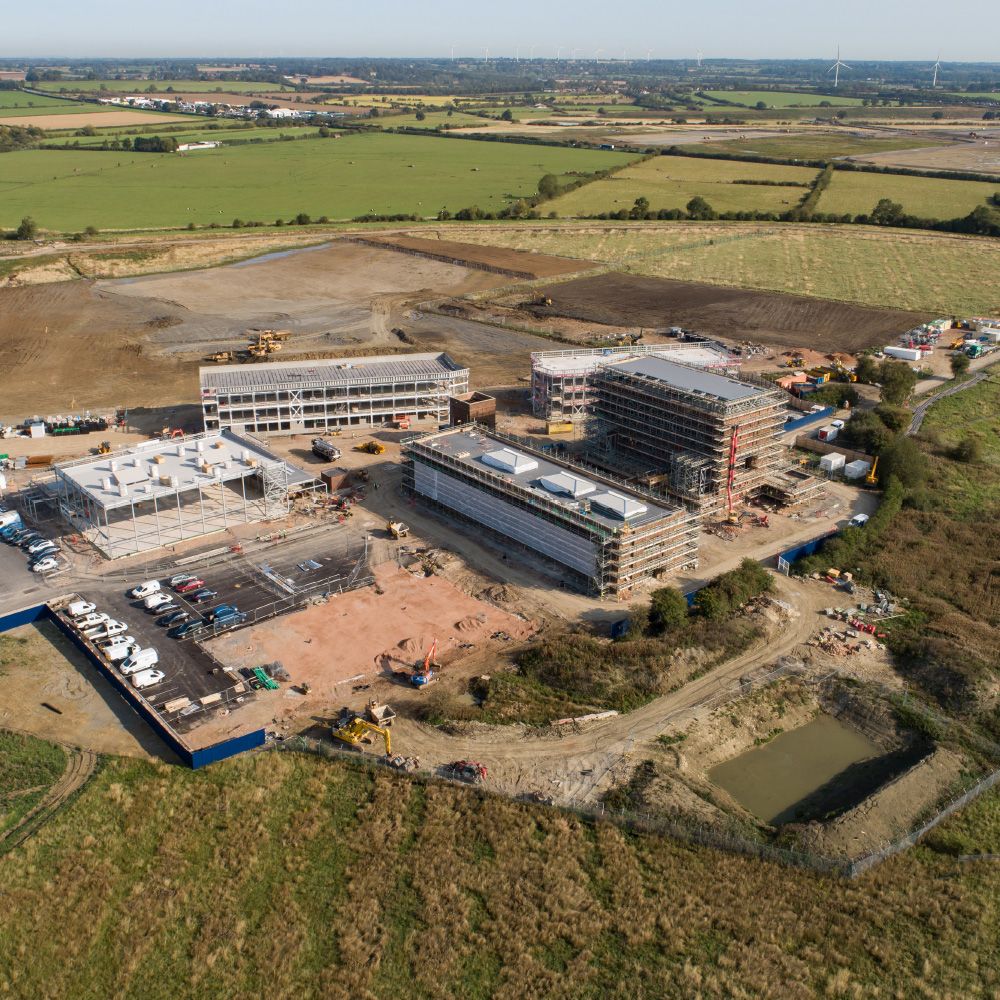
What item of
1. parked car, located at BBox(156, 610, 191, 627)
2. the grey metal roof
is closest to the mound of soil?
the grey metal roof

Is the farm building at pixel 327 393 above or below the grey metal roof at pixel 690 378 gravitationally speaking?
below

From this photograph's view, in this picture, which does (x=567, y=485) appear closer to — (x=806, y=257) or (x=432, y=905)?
(x=432, y=905)

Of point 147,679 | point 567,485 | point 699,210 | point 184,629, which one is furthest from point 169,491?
point 699,210

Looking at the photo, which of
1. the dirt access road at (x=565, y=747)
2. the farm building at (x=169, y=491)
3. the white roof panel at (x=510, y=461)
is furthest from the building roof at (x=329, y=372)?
the dirt access road at (x=565, y=747)

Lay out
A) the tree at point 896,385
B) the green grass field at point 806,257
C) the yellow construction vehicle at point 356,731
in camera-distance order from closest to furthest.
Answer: the yellow construction vehicle at point 356,731 → the tree at point 896,385 → the green grass field at point 806,257

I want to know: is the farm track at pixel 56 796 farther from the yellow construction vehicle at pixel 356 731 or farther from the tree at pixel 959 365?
the tree at pixel 959 365

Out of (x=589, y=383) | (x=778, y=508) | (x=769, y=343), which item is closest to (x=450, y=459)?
(x=589, y=383)

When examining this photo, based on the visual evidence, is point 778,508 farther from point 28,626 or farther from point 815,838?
point 28,626
